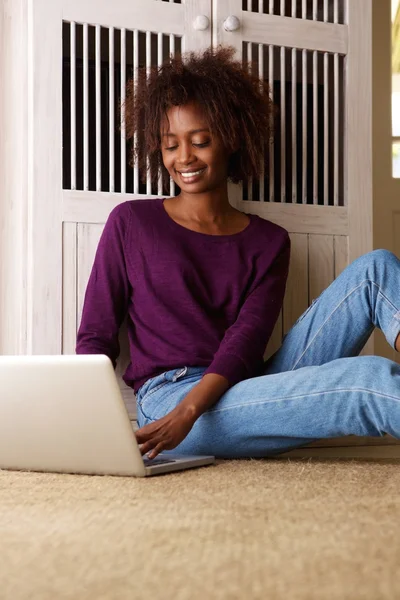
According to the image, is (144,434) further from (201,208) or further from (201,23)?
(201,23)

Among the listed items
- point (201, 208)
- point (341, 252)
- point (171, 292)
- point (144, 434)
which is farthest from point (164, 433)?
point (341, 252)

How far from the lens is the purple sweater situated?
1.91 metres

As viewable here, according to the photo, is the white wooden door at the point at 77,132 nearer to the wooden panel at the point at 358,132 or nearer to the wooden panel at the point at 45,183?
the wooden panel at the point at 45,183

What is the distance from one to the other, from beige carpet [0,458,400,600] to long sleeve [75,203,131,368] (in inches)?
17.0

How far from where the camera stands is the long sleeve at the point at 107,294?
6.31 feet

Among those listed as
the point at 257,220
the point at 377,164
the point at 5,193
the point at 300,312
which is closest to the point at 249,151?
the point at 257,220

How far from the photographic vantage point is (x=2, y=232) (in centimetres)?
211

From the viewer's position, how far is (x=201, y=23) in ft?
6.99

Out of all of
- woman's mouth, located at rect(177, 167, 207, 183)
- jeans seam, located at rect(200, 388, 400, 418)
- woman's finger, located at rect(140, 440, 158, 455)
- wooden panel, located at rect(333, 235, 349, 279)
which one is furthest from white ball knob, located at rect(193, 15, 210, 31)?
woman's finger, located at rect(140, 440, 158, 455)

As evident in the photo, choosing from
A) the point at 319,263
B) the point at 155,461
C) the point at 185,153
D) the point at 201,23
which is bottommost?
the point at 155,461

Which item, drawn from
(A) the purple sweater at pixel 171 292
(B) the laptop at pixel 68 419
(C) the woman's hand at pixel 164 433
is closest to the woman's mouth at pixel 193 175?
(A) the purple sweater at pixel 171 292

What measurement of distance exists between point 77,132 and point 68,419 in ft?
2.78

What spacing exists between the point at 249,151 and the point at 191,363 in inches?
21.2

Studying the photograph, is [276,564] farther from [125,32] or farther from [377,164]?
[377,164]
